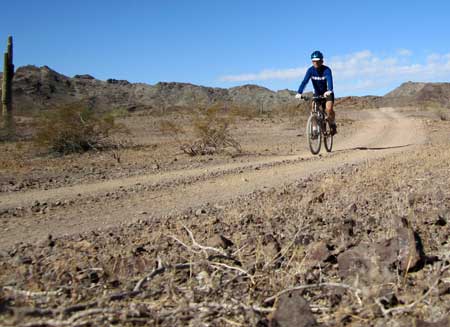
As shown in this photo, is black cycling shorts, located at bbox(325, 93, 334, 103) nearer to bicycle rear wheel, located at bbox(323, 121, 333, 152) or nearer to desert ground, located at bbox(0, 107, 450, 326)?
bicycle rear wheel, located at bbox(323, 121, 333, 152)

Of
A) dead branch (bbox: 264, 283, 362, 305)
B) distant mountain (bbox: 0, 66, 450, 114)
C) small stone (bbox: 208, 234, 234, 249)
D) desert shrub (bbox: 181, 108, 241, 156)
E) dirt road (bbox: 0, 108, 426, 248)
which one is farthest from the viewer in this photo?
distant mountain (bbox: 0, 66, 450, 114)

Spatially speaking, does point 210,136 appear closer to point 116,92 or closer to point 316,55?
point 316,55

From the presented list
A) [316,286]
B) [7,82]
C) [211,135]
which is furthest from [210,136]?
[7,82]

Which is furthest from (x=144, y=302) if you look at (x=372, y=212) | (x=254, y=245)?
(x=372, y=212)

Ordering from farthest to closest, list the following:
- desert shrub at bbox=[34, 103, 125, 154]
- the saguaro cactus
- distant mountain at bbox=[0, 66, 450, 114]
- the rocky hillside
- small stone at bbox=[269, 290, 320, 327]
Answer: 1. distant mountain at bbox=[0, 66, 450, 114]
2. the rocky hillside
3. the saguaro cactus
4. desert shrub at bbox=[34, 103, 125, 154]
5. small stone at bbox=[269, 290, 320, 327]

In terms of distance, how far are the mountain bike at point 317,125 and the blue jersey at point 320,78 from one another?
1.04 feet

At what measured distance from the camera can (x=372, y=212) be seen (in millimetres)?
5656

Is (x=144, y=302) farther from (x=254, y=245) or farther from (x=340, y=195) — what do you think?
(x=340, y=195)

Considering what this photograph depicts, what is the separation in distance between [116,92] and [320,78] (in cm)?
8233

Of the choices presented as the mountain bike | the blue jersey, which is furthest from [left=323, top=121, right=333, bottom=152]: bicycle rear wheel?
the blue jersey

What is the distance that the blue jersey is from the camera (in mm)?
11898

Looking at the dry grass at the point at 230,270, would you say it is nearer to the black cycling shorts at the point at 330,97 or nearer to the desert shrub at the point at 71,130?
the black cycling shorts at the point at 330,97

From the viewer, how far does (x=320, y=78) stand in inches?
473

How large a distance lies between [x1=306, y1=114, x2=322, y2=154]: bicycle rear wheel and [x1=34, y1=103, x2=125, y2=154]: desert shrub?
23.9 feet
